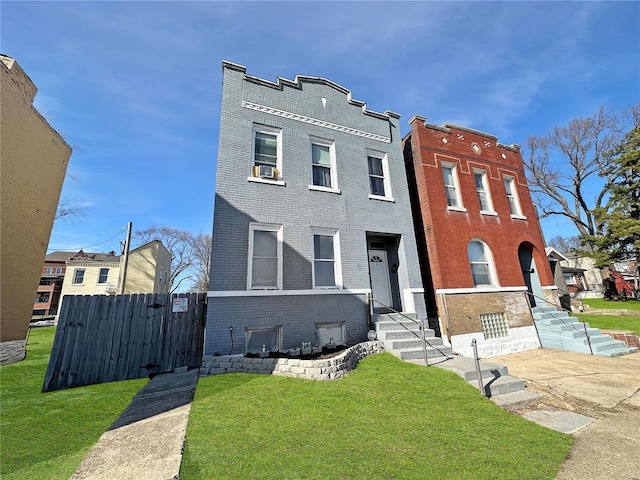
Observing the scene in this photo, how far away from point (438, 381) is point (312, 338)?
332 cm

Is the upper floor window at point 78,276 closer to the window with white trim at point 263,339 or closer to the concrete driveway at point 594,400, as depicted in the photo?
the window with white trim at point 263,339

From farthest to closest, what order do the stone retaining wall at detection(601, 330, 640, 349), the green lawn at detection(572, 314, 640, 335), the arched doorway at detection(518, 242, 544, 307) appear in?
1. the arched doorway at detection(518, 242, 544, 307)
2. the green lawn at detection(572, 314, 640, 335)
3. the stone retaining wall at detection(601, 330, 640, 349)

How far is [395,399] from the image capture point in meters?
4.85

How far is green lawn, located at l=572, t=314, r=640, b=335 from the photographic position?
12.2 metres

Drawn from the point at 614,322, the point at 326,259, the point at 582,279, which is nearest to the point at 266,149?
the point at 326,259

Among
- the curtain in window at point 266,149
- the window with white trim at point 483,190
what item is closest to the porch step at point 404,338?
the curtain in window at point 266,149

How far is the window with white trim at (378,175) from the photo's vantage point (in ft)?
33.8

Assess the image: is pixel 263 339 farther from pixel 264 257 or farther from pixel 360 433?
pixel 360 433

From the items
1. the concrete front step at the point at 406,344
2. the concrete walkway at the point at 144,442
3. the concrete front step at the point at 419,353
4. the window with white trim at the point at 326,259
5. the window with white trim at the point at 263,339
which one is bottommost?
the concrete walkway at the point at 144,442

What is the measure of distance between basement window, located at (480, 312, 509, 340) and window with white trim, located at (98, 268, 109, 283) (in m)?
36.6

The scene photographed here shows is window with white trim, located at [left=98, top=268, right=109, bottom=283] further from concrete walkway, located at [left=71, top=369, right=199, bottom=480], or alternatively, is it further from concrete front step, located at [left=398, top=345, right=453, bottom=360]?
concrete front step, located at [left=398, top=345, right=453, bottom=360]

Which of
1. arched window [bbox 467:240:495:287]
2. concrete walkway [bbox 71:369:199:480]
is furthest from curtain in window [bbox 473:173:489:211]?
concrete walkway [bbox 71:369:199:480]

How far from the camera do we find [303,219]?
8.45 m

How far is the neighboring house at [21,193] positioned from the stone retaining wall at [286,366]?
8874 millimetres
